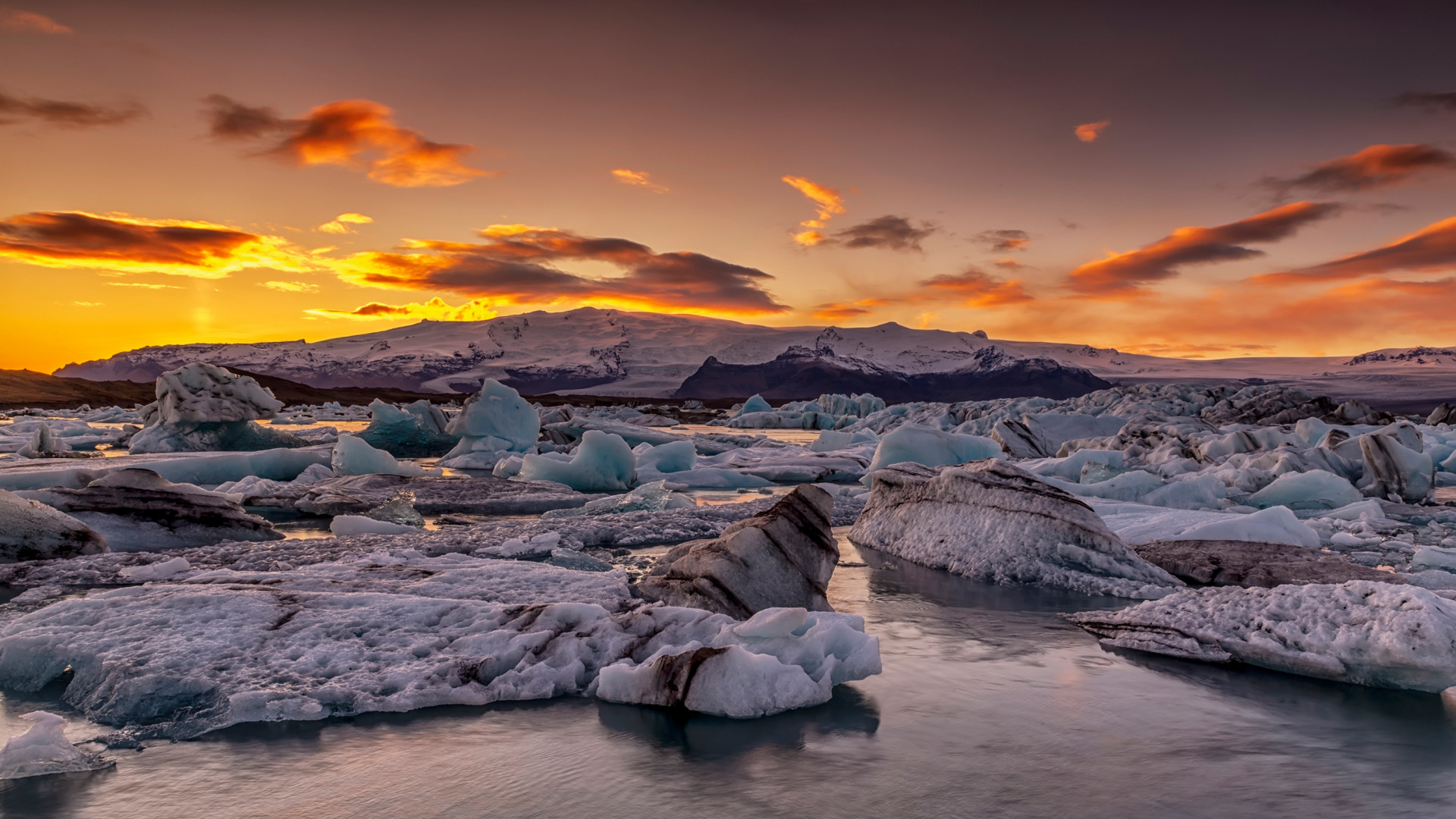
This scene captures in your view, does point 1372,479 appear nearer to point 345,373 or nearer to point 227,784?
point 227,784

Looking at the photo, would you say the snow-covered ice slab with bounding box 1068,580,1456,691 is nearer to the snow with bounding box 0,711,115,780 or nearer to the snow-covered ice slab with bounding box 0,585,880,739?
the snow-covered ice slab with bounding box 0,585,880,739

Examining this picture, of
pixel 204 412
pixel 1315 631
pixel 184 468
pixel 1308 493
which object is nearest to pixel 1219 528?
pixel 1315 631

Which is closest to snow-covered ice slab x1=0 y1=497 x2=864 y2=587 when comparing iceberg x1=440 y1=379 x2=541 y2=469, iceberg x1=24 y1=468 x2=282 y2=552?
iceberg x1=24 y1=468 x2=282 y2=552

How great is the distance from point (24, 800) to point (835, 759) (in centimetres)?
271

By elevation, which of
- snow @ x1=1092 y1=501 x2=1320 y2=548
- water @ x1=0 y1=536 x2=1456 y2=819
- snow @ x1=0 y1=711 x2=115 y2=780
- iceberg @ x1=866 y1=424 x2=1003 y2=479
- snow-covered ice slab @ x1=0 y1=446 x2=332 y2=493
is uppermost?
iceberg @ x1=866 y1=424 x2=1003 y2=479

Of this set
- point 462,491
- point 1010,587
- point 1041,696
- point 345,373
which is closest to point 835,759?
point 1041,696

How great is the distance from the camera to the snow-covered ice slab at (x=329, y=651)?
3.59 meters

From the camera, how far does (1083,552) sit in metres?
6.42

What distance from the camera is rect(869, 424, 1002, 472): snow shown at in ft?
45.5

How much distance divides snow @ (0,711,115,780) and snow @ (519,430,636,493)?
1019 centimetres

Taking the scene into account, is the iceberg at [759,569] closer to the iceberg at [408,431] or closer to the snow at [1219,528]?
the snow at [1219,528]

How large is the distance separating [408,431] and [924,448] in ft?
43.2

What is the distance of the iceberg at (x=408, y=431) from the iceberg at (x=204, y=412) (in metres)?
2.17

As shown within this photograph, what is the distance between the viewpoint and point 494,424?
18.6 metres
